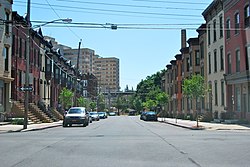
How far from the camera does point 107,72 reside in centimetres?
18300

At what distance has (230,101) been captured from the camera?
3822cm

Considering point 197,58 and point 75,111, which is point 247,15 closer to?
point 75,111

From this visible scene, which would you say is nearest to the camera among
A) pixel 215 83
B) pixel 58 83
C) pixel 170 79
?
pixel 215 83

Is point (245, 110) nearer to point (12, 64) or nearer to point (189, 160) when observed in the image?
point (12, 64)

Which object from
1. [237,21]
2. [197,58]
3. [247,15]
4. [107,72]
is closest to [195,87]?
[247,15]

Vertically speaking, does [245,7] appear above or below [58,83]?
above

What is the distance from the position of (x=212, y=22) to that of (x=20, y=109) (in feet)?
74.0

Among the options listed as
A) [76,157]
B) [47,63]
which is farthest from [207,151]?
[47,63]

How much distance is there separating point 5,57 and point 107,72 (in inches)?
5821

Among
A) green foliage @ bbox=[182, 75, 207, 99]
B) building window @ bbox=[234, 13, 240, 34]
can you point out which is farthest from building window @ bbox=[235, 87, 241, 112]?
building window @ bbox=[234, 13, 240, 34]

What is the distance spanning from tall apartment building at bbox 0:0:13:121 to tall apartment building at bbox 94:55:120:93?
5561 inches

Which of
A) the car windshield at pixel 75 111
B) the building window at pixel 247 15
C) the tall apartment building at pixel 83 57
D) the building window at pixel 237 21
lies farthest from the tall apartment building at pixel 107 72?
the building window at pixel 247 15

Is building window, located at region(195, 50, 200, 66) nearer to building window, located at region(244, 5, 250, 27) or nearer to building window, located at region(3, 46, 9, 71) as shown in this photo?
building window, located at region(244, 5, 250, 27)

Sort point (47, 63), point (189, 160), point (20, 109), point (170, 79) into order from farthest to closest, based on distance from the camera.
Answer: point (170, 79) < point (47, 63) < point (20, 109) < point (189, 160)
